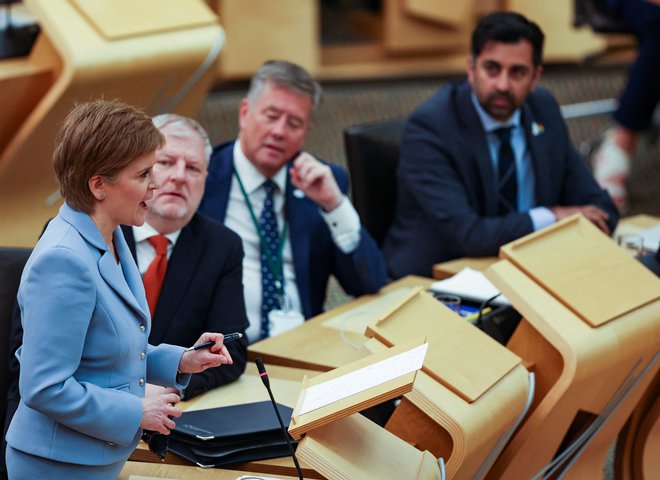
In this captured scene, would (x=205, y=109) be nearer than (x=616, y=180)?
No

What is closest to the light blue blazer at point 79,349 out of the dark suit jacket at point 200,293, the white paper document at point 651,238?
the dark suit jacket at point 200,293

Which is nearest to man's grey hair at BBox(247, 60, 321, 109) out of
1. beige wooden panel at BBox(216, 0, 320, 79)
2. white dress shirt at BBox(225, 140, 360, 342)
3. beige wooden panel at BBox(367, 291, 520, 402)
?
white dress shirt at BBox(225, 140, 360, 342)

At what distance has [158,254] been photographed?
247 centimetres

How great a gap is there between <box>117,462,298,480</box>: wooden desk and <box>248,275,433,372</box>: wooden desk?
0.56 metres

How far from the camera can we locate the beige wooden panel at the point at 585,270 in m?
2.42

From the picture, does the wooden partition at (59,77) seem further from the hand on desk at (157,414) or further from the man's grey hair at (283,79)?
the hand on desk at (157,414)

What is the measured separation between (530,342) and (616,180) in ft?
10.5

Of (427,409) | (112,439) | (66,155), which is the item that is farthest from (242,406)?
(66,155)

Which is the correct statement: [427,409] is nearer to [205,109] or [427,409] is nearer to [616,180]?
[616,180]

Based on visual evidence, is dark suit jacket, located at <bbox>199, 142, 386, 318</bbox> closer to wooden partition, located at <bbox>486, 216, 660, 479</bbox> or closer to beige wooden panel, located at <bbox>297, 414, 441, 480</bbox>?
wooden partition, located at <bbox>486, 216, 660, 479</bbox>

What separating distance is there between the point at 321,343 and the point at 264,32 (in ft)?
13.8

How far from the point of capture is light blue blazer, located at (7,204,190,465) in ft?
5.09

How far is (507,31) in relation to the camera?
134 inches

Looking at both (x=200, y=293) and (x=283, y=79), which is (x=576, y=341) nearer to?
(x=200, y=293)
